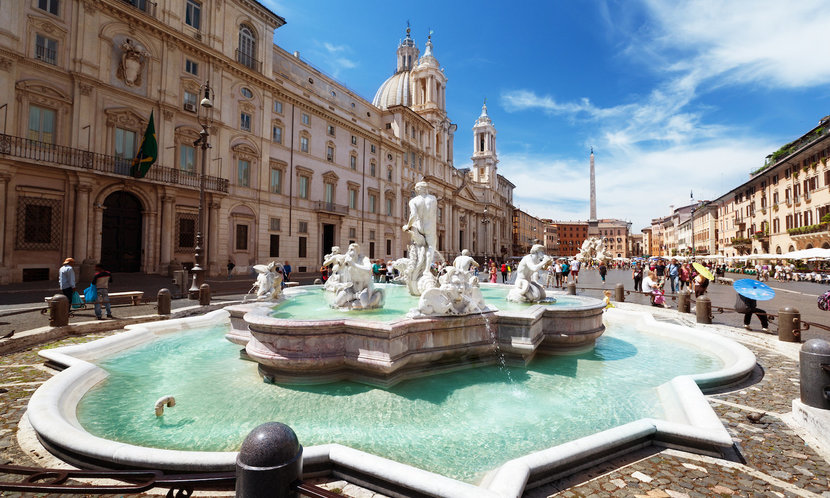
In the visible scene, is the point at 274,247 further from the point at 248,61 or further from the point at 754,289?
the point at 754,289

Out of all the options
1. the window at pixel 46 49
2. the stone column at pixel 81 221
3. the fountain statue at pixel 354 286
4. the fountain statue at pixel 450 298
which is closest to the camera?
the fountain statue at pixel 450 298

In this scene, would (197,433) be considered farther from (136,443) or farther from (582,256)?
(582,256)

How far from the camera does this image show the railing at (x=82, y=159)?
1507 centimetres

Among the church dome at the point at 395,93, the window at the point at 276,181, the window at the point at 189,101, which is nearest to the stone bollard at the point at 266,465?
the window at the point at 189,101

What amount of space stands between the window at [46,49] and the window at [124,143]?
343 centimetres

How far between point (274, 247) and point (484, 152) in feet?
194

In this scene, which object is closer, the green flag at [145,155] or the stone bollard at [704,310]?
the stone bollard at [704,310]

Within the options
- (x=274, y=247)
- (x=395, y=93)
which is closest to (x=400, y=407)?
(x=274, y=247)

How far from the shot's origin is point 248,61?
25.0m

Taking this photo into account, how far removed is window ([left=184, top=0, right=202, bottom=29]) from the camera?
71.1ft

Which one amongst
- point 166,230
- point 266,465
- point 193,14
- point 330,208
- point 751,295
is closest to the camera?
point 266,465

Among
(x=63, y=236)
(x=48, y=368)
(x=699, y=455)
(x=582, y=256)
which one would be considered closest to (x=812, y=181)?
(x=582, y=256)

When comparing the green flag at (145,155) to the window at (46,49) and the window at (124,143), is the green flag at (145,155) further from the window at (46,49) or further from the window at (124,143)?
the window at (46,49)

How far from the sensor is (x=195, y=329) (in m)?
7.47
